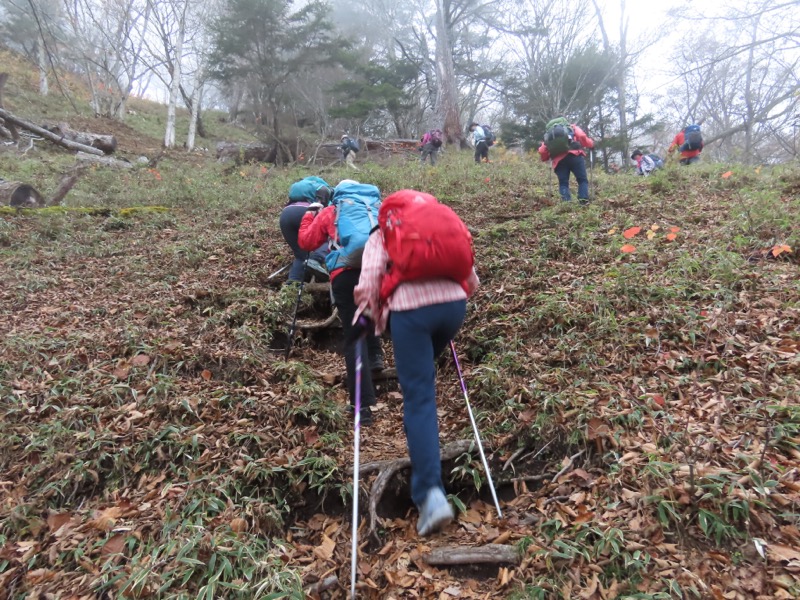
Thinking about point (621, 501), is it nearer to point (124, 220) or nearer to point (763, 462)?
point (763, 462)

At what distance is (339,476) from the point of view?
128 inches

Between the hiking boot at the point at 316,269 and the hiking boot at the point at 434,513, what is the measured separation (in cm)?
392

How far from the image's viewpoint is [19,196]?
9.76 m

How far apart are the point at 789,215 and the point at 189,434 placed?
7.28 m

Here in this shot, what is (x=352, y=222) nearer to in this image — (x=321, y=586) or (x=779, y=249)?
(x=321, y=586)

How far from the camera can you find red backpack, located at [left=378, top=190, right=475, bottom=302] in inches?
100

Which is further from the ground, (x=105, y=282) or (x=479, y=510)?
(x=105, y=282)

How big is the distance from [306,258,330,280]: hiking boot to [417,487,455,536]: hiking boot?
3919mm

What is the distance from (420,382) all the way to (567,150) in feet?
21.4

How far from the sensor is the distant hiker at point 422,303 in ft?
8.35

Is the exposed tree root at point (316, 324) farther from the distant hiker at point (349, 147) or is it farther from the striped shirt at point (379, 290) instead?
the distant hiker at point (349, 147)

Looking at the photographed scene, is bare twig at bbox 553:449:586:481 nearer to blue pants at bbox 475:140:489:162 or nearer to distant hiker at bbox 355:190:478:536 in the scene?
distant hiker at bbox 355:190:478:536

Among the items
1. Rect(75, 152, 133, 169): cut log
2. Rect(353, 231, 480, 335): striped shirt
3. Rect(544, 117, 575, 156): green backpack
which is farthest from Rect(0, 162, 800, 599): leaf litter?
Rect(75, 152, 133, 169): cut log

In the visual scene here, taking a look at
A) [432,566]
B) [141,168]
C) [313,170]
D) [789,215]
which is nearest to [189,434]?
[432,566]
